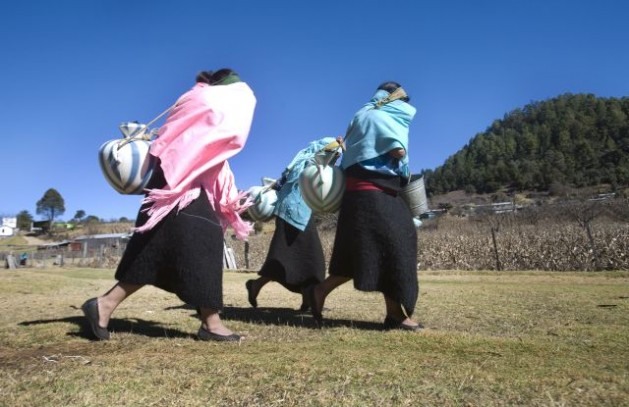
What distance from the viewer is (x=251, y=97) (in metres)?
4.01

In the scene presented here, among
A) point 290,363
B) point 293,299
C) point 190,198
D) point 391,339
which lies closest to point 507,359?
point 391,339

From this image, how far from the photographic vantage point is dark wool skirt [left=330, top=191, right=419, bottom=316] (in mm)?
4141

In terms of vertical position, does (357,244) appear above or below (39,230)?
below

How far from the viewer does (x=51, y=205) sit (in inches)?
4547

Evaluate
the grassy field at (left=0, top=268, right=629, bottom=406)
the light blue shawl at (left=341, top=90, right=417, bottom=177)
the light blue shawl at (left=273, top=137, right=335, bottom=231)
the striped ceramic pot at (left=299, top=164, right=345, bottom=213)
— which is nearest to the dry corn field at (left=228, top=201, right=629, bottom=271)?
the grassy field at (left=0, top=268, right=629, bottom=406)

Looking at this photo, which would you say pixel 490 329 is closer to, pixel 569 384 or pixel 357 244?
pixel 357 244

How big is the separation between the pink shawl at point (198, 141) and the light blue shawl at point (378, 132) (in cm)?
96

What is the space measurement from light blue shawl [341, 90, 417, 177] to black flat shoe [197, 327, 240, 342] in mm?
1721

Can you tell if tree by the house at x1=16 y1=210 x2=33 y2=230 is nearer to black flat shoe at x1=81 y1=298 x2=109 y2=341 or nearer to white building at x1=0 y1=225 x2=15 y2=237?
white building at x1=0 y1=225 x2=15 y2=237

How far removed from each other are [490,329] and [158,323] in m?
2.86

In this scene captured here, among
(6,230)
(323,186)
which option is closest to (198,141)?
(323,186)

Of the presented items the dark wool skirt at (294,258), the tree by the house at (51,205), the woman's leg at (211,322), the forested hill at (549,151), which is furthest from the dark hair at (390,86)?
the tree by the house at (51,205)

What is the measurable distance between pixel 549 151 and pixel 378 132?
101 meters

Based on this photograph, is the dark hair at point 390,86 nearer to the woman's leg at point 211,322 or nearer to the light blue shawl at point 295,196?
the light blue shawl at point 295,196
